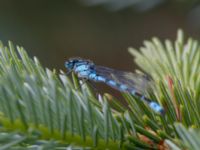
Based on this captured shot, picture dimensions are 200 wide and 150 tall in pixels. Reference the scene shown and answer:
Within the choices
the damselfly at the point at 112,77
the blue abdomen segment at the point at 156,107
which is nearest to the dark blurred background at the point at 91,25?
the damselfly at the point at 112,77

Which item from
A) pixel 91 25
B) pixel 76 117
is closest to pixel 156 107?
pixel 76 117

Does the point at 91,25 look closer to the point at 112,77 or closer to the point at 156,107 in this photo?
the point at 112,77

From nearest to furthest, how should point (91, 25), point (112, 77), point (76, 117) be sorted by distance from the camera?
point (76, 117)
point (112, 77)
point (91, 25)

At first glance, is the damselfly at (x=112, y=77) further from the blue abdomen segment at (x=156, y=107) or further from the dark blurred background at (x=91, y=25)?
the dark blurred background at (x=91, y=25)

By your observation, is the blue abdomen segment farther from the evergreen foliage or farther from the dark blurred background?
the dark blurred background

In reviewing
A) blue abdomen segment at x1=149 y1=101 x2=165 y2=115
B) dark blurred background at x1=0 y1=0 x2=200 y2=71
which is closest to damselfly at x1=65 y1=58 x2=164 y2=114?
blue abdomen segment at x1=149 y1=101 x2=165 y2=115

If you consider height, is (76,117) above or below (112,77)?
below
